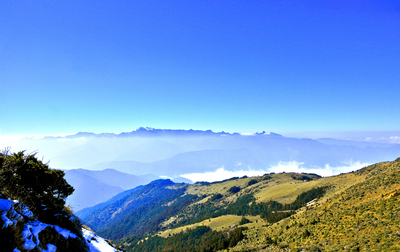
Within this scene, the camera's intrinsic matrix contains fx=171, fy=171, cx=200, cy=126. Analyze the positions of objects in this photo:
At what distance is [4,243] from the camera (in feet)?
32.7

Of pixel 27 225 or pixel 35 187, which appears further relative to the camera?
pixel 35 187

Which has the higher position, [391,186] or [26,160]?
[26,160]

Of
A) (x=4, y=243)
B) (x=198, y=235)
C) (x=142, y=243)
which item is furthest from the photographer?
(x=142, y=243)

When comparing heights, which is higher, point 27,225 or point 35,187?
point 35,187

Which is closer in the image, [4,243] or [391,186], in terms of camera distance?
[4,243]

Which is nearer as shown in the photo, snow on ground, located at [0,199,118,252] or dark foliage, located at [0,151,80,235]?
snow on ground, located at [0,199,118,252]

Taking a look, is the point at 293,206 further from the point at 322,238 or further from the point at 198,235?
the point at 322,238

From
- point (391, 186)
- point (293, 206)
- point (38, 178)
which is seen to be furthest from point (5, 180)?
point (293, 206)

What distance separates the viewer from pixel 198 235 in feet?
339

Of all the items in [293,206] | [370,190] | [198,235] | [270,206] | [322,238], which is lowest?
[198,235]

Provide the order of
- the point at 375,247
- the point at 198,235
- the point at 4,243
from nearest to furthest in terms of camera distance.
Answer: the point at 4,243
the point at 375,247
the point at 198,235

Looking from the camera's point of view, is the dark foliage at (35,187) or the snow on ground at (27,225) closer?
the snow on ground at (27,225)

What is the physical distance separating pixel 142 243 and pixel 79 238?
157486mm

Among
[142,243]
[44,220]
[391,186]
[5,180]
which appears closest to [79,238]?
[44,220]
